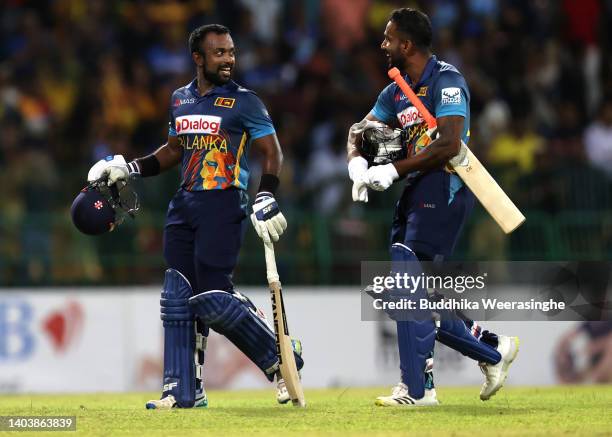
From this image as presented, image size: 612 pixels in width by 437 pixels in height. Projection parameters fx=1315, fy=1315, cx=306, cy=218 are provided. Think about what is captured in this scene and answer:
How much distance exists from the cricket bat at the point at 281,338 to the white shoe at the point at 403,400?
54 centimetres

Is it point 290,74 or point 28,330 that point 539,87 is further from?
point 28,330

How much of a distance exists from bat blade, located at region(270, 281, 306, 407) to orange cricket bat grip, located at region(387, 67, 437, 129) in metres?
1.37

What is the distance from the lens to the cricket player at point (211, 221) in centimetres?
826

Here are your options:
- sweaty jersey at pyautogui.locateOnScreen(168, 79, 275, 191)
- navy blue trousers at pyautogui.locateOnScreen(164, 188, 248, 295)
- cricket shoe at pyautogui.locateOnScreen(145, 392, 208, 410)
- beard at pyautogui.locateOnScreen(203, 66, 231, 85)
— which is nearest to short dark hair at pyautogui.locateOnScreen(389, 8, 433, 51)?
sweaty jersey at pyautogui.locateOnScreen(168, 79, 275, 191)

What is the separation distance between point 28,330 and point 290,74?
5069 mm

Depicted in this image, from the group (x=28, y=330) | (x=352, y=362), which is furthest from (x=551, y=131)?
(x=28, y=330)

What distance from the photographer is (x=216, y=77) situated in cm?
841

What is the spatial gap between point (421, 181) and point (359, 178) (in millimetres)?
429

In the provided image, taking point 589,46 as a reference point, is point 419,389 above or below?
below

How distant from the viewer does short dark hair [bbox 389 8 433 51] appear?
8188 mm

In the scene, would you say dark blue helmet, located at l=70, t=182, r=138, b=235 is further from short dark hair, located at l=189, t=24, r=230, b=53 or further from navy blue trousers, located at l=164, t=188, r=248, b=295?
short dark hair, located at l=189, t=24, r=230, b=53

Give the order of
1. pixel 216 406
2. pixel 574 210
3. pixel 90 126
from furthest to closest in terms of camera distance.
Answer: pixel 90 126
pixel 574 210
pixel 216 406

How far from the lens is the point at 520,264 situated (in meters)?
13.6

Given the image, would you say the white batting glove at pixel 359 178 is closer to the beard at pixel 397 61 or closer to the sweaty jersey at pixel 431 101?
the sweaty jersey at pixel 431 101
